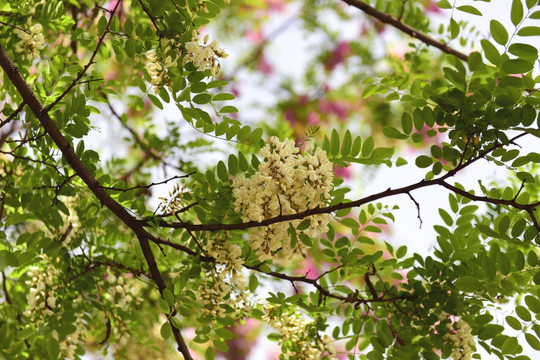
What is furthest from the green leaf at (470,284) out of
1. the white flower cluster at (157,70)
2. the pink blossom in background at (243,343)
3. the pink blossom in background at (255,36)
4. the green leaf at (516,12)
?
the pink blossom in background at (255,36)

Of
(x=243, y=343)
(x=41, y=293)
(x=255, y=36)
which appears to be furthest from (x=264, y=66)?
(x=41, y=293)

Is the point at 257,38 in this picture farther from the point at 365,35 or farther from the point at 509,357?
the point at 509,357

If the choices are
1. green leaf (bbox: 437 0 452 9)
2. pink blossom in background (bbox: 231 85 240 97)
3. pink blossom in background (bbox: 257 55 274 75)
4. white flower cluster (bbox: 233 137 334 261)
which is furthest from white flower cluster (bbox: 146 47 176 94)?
pink blossom in background (bbox: 257 55 274 75)

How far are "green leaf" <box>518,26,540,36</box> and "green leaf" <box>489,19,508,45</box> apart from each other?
17mm

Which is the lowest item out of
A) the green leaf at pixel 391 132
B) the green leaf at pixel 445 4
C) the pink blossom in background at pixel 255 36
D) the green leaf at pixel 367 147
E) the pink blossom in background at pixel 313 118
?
the green leaf at pixel 391 132

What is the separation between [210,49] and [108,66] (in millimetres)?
1063

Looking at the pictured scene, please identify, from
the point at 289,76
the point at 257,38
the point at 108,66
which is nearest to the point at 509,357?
the point at 108,66

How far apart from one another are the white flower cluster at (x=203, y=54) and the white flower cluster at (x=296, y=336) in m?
0.35

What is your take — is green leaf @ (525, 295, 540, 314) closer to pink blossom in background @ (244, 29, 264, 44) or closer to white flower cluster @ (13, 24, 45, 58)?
white flower cluster @ (13, 24, 45, 58)

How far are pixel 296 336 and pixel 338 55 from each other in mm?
1549

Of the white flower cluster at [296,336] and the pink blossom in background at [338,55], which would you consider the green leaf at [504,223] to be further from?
the pink blossom in background at [338,55]

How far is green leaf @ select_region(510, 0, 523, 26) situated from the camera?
542 millimetres

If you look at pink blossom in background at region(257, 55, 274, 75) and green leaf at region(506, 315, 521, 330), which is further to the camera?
pink blossom in background at region(257, 55, 274, 75)

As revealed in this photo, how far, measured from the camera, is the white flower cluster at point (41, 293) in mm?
763
